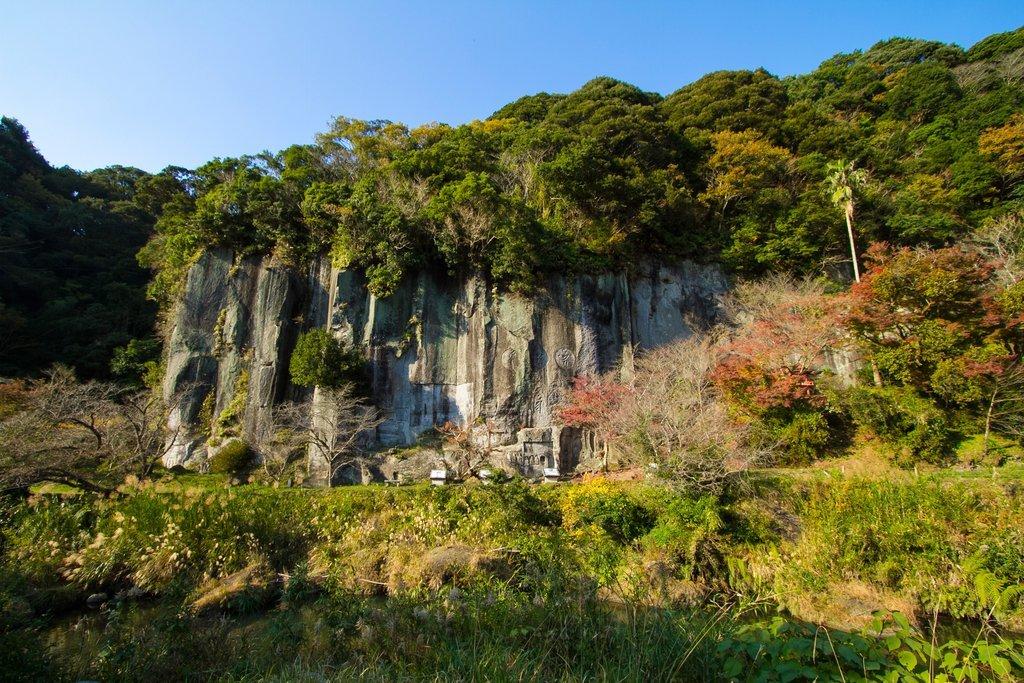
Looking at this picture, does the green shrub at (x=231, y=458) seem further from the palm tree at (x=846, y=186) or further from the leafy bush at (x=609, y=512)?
the palm tree at (x=846, y=186)

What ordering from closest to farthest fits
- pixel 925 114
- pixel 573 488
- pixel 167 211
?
pixel 573 488 < pixel 167 211 < pixel 925 114

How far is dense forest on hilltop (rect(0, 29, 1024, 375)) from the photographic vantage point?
20.9 m

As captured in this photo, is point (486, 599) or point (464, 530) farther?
point (464, 530)

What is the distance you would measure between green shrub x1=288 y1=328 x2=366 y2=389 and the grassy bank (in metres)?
7.11

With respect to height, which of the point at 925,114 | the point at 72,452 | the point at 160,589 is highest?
the point at 925,114

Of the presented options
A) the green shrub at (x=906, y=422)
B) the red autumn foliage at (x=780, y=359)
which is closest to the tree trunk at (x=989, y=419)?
the green shrub at (x=906, y=422)

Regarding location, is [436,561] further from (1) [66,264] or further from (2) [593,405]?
(1) [66,264]

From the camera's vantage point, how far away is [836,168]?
73.8 ft

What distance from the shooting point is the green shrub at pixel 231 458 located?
673 inches

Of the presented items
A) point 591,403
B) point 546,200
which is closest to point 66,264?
point 546,200

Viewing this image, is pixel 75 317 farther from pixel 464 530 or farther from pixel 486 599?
pixel 486 599

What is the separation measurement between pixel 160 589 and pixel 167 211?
2023 centimetres

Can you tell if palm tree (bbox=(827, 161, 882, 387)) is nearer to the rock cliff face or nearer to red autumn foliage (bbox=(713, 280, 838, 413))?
red autumn foliage (bbox=(713, 280, 838, 413))

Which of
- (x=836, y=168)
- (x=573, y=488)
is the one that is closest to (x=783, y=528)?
(x=573, y=488)
